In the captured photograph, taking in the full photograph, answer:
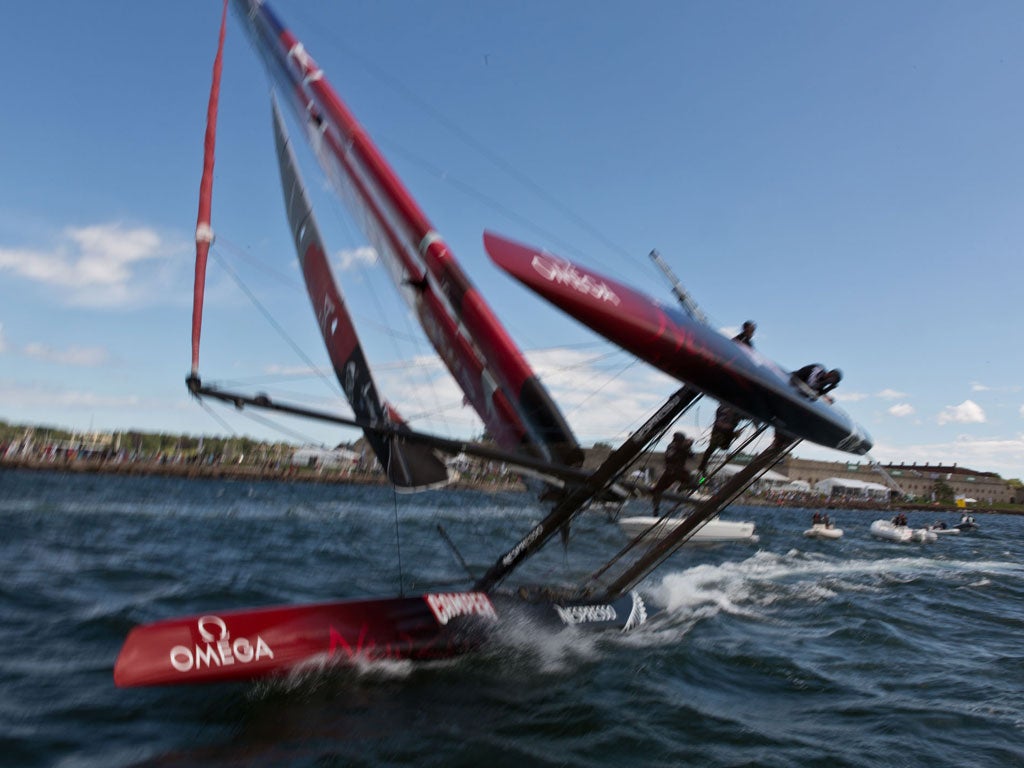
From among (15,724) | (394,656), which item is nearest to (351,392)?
(394,656)

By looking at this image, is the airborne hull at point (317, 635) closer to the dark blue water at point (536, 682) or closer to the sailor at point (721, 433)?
the dark blue water at point (536, 682)

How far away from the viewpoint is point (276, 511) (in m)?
26.2

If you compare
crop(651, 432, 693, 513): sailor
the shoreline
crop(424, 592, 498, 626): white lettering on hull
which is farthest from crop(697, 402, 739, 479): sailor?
the shoreline

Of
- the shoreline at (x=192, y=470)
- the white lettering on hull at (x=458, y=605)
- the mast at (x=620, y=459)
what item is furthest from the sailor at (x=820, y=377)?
the shoreline at (x=192, y=470)

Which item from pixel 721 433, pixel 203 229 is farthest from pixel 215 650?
pixel 721 433

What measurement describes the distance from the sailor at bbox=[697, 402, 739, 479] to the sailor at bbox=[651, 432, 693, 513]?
203 millimetres

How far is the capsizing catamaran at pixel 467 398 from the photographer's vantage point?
5527mm

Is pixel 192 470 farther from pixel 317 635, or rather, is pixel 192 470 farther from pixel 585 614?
pixel 317 635

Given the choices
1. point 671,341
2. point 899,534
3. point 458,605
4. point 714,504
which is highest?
point 671,341

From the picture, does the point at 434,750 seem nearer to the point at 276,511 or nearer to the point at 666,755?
the point at 666,755

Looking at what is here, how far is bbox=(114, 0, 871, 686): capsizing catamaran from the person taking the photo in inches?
218

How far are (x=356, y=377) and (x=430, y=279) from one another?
1.87m

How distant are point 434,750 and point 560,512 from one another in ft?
11.8

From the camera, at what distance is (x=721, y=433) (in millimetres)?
7863
